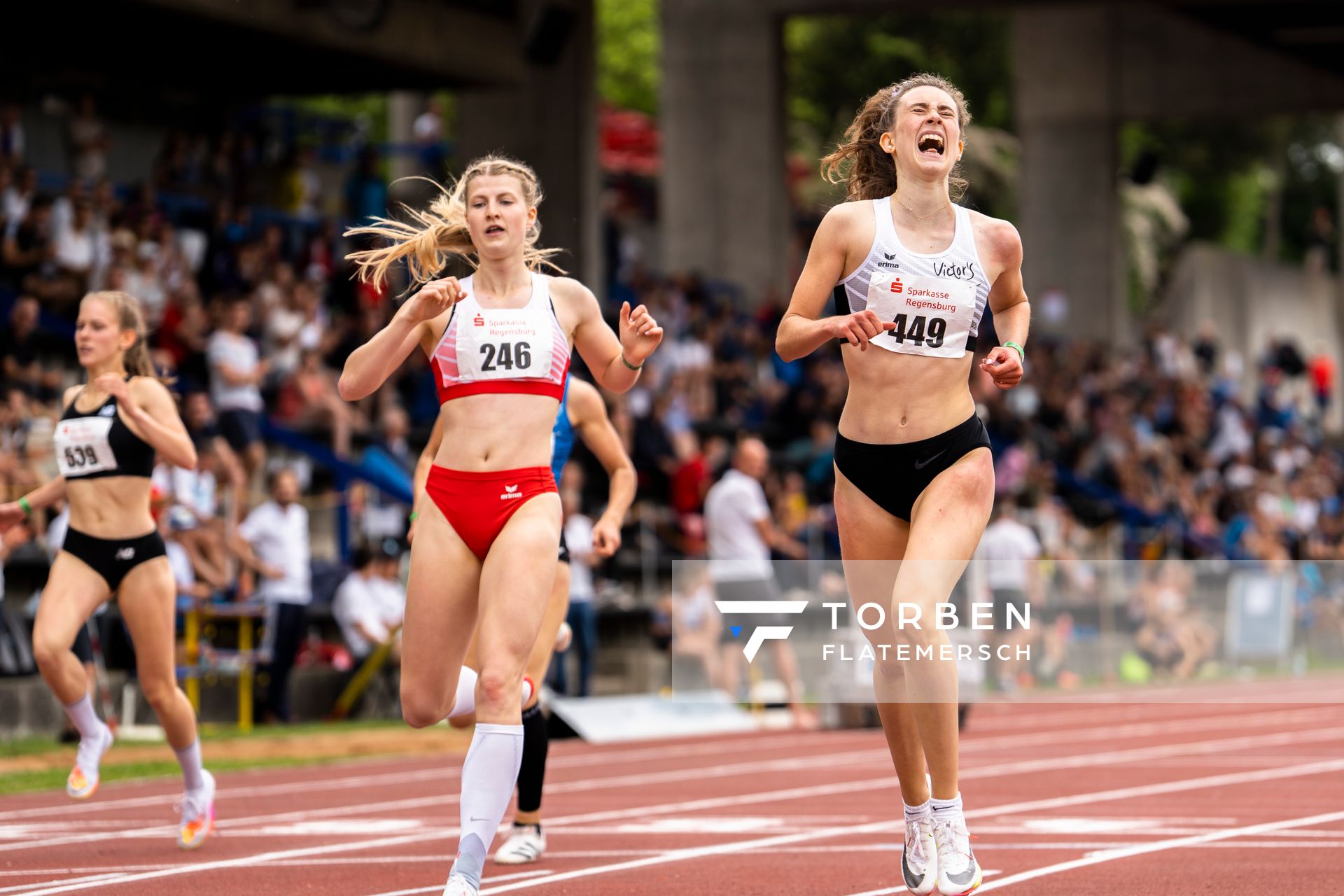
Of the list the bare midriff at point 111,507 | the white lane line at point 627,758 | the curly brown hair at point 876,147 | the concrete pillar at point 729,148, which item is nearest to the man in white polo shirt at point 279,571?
the white lane line at point 627,758

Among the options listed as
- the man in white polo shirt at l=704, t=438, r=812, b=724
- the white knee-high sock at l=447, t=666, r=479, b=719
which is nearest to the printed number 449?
the white knee-high sock at l=447, t=666, r=479, b=719

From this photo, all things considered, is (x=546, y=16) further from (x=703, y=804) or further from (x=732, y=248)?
(x=703, y=804)

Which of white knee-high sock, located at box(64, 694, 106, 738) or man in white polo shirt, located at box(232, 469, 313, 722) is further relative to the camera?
man in white polo shirt, located at box(232, 469, 313, 722)

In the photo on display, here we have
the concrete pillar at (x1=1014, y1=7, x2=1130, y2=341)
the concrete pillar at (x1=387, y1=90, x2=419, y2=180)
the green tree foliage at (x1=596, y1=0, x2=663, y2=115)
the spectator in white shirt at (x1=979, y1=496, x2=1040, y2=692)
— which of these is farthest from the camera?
the green tree foliage at (x1=596, y1=0, x2=663, y2=115)

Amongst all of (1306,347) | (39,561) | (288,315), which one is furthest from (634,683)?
(1306,347)

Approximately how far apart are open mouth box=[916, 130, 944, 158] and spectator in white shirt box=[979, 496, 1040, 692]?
14344 mm

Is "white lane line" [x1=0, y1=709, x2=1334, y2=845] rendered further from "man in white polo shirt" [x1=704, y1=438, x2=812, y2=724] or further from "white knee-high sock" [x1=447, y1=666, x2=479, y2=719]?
"white knee-high sock" [x1=447, y1=666, x2=479, y2=719]

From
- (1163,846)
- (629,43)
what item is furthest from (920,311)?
(629,43)

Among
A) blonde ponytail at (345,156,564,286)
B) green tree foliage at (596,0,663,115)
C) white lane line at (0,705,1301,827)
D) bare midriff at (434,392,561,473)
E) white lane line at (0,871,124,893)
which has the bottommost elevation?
white lane line at (0,705,1301,827)

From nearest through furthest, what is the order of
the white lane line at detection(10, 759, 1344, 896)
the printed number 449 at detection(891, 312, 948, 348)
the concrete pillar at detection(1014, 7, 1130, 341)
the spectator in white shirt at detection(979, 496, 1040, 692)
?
the printed number 449 at detection(891, 312, 948, 348) < the white lane line at detection(10, 759, 1344, 896) < the spectator in white shirt at detection(979, 496, 1040, 692) < the concrete pillar at detection(1014, 7, 1130, 341)

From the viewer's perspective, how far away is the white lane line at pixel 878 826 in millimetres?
8070

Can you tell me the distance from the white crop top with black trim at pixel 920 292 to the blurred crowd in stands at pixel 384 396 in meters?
5.69

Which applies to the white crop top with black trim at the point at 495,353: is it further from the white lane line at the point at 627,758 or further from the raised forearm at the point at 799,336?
the white lane line at the point at 627,758

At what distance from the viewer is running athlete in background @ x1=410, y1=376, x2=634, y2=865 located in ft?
27.7
